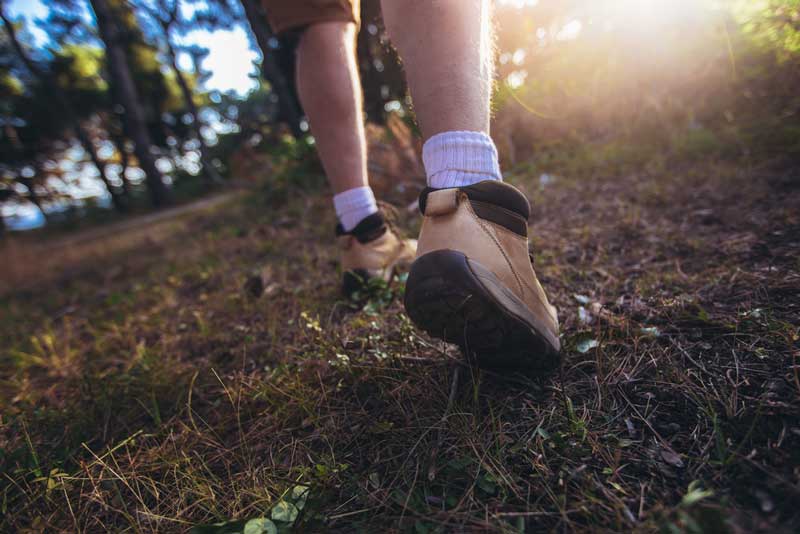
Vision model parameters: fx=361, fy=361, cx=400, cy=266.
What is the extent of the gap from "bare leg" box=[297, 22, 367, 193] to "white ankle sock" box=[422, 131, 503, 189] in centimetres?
64

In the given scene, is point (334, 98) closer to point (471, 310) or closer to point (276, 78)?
point (471, 310)

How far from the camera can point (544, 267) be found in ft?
4.76

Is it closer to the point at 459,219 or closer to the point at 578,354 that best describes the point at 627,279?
the point at 578,354

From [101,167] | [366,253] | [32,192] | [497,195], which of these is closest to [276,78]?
[366,253]

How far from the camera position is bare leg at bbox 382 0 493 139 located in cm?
81

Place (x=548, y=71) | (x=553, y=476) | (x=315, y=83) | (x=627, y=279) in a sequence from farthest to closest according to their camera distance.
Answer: (x=548, y=71) → (x=315, y=83) → (x=627, y=279) → (x=553, y=476)

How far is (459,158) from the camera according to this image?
0.83m

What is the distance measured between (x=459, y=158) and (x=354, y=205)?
69 cm

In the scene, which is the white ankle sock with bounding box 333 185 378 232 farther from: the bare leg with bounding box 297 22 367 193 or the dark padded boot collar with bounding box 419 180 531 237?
the dark padded boot collar with bounding box 419 180 531 237

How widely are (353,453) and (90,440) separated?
0.71m

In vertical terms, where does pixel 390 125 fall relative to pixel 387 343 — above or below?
above

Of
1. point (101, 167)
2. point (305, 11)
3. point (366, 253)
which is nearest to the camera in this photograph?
point (305, 11)

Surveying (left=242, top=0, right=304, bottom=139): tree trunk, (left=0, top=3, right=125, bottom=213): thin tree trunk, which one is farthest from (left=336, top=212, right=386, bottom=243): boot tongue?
(left=0, top=3, right=125, bottom=213): thin tree trunk

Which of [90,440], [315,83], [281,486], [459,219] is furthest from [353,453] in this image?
[315,83]
